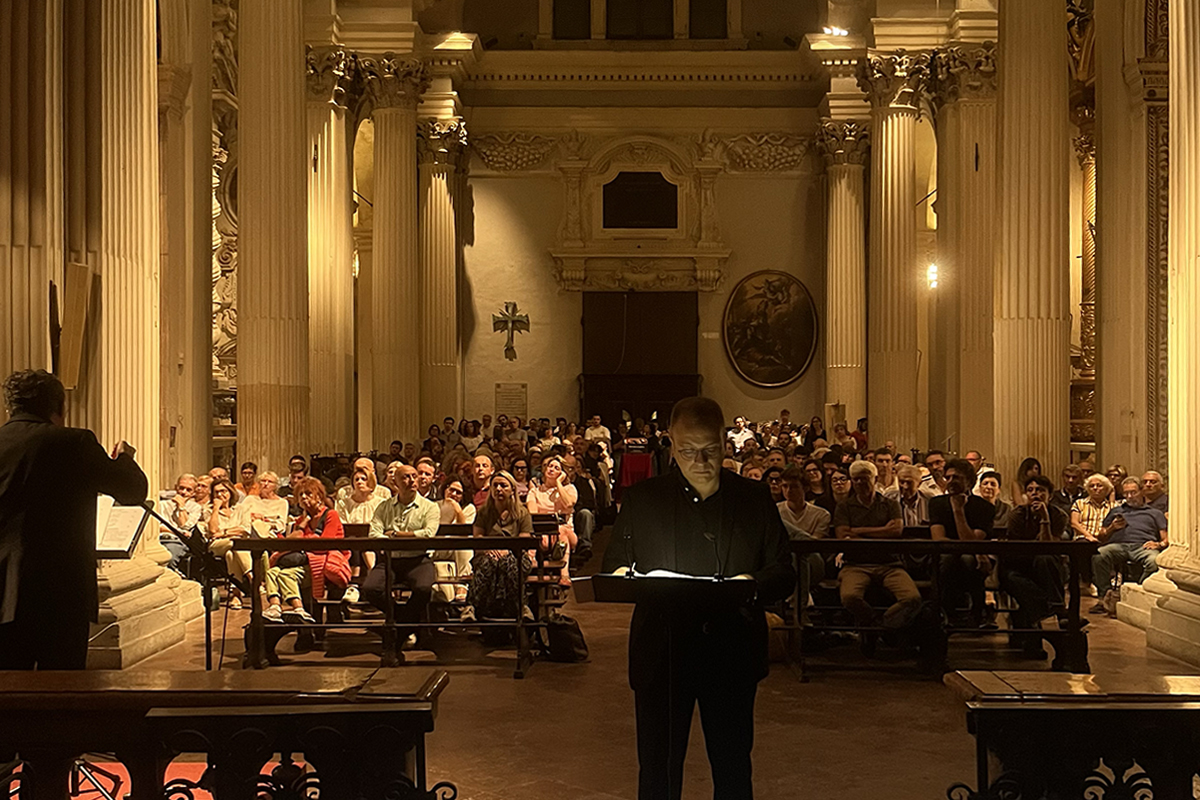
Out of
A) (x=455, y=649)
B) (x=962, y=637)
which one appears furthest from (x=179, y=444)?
(x=962, y=637)

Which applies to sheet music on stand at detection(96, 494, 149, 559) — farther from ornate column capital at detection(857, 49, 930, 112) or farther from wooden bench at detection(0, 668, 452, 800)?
ornate column capital at detection(857, 49, 930, 112)

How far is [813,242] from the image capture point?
3447 cm

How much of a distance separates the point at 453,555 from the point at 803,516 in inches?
115

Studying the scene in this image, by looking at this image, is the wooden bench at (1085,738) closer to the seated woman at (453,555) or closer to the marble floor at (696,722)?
the marble floor at (696,722)

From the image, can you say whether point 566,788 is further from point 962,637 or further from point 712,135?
point 712,135

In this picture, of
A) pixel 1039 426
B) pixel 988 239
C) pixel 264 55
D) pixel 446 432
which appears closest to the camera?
pixel 1039 426

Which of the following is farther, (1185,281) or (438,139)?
(438,139)

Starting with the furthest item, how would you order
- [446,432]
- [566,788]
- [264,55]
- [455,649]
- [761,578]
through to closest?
[446,432] → [264,55] → [455,649] → [566,788] → [761,578]

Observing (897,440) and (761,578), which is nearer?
(761,578)

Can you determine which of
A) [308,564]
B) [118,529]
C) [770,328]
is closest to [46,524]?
[118,529]

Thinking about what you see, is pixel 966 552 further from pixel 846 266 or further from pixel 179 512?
pixel 846 266

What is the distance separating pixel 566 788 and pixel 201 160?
1215cm

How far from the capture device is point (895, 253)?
85.1 ft

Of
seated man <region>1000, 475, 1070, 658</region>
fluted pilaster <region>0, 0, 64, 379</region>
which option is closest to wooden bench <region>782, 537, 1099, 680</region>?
seated man <region>1000, 475, 1070, 658</region>
